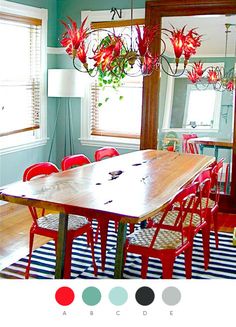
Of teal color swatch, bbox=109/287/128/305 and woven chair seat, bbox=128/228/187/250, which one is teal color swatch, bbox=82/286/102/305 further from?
woven chair seat, bbox=128/228/187/250

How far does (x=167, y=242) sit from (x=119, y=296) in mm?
1492

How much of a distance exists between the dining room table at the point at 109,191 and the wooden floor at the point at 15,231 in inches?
23.8

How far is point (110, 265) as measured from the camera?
2.53m

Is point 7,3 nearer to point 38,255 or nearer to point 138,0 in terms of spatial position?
point 138,0

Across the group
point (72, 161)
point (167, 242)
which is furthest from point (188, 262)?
point (72, 161)

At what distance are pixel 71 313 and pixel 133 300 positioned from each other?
0.28 ft

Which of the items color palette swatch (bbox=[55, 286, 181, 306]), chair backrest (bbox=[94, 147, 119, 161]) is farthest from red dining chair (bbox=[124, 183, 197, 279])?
color palette swatch (bbox=[55, 286, 181, 306])

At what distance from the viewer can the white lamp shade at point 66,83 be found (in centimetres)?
404

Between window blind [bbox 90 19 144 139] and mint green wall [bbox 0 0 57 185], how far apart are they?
413mm

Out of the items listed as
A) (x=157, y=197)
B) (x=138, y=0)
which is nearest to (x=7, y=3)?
(x=138, y=0)

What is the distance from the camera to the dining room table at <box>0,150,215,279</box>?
1790mm

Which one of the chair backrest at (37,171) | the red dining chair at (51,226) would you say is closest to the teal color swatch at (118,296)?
the red dining chair at (51,226)

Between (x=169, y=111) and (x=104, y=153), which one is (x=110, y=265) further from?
(x=169, y=111)

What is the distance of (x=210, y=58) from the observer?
363 cm
